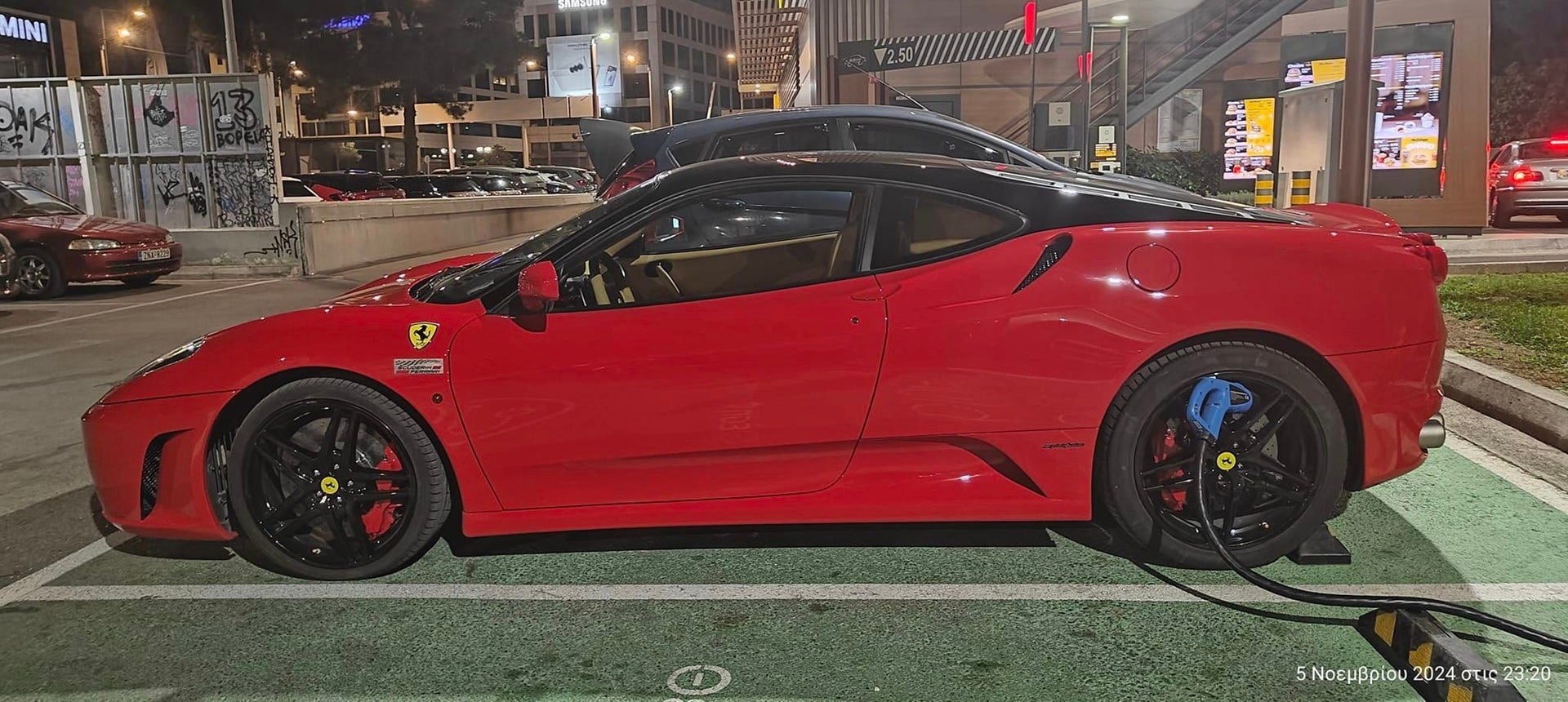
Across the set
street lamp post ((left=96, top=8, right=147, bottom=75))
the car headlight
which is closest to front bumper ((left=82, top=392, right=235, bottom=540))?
the car headlight

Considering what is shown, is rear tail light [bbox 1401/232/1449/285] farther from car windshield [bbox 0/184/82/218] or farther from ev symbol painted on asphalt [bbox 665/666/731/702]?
car windshield [bbox 0/184/82/218]

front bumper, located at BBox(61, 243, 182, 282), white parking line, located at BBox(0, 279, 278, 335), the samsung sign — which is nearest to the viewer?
white parking line, located at BBox(0, 279, 278, 335)

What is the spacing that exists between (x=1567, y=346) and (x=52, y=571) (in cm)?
745

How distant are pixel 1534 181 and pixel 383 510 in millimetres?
16453

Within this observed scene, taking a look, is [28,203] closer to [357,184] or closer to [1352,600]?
[357,184]

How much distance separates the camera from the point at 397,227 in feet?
55.4

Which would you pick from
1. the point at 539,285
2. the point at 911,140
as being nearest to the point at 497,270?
the point at 539,285

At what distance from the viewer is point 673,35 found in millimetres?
110312

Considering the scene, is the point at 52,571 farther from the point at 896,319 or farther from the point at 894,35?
the point at 894,35

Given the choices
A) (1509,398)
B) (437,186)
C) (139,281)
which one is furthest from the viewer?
(437,186)

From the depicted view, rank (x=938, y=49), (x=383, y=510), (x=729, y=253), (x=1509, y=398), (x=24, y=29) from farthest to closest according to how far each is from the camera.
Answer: (x=24, y=29) < (x=938, y=49) < (x=1509, y=398) < (x=729, y=253) < (x=383, y=510)

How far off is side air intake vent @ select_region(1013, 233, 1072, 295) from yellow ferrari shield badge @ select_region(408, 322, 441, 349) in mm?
1820

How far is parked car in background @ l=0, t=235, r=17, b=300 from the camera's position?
11680 millimetres

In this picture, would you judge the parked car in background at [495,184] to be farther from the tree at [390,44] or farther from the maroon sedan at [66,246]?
the maroon sedan at [66,246]
